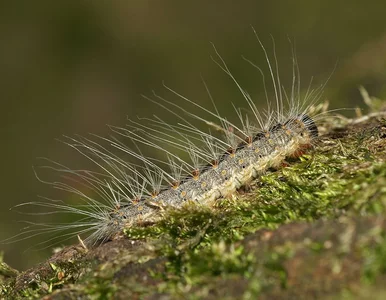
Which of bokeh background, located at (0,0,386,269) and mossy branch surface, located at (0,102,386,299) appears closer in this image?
mossy branch surface, located at (0,102,386,299)

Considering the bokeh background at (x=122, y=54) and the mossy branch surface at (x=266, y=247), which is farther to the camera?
the bokeh background at (x=122, y=54)

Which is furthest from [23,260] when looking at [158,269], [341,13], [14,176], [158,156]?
[341,13]

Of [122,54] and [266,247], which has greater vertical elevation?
[266,247]

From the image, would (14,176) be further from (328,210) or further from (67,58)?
(328,210)

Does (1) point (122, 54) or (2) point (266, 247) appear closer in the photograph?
(2) point (266, 247)
